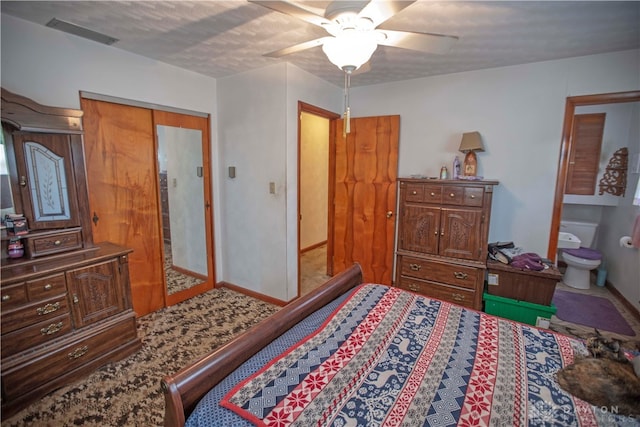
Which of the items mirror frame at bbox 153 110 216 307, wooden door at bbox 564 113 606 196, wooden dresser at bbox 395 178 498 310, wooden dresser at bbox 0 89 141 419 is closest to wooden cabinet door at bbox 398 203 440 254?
wooden dresser at bbox 395 178 498 310

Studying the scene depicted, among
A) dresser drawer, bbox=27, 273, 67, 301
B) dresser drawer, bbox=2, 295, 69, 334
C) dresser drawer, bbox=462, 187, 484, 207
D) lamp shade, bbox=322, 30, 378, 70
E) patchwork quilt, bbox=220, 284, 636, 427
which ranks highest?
lamp shade, bbox=322, 30, 378, 70

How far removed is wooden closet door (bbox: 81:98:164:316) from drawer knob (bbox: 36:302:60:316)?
29.2 inches

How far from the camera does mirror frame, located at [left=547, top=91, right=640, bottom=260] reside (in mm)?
2504

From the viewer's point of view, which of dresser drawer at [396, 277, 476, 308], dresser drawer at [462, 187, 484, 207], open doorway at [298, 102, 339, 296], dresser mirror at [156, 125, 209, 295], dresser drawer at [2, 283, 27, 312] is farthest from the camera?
open doorway at [298, 102, 339, 296]

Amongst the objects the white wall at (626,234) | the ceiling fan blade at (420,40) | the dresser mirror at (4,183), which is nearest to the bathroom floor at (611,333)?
the white wall at (626,234)

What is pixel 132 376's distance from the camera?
6.80 feet

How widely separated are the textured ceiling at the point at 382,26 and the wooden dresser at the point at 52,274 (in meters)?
0.73

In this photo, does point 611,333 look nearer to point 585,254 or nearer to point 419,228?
point 585,254

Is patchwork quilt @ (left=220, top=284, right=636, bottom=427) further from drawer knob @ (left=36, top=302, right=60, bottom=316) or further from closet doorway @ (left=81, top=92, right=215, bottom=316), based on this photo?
closet doorway @ (left=81, top=92, right=215, bottom=316)

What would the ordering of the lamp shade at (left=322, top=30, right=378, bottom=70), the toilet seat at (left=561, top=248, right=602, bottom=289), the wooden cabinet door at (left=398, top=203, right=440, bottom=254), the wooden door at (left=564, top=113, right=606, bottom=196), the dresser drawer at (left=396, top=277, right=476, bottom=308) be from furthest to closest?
the wooden door at (left=564, top=113, right=606, bottom=196) < the toilet seat at (left=561, top=248, right=602, bottom=289) < the wooden cabinet door at (left=398, top=203, right=440, bottom=254) < the dresser drawer at (left=396, top=277, right=476, bottom=308) < the lamp shade at (left=322, top=30, right=378, bottom=70)

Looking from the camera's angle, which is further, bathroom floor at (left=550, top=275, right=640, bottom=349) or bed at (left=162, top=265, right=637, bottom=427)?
bathroom floor at (left=550, top=275, right=640, bottom=349)

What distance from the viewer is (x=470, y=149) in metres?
2.89

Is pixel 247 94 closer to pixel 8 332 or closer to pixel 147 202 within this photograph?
pixel 147 202

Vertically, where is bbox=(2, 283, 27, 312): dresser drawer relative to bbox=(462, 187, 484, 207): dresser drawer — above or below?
below
